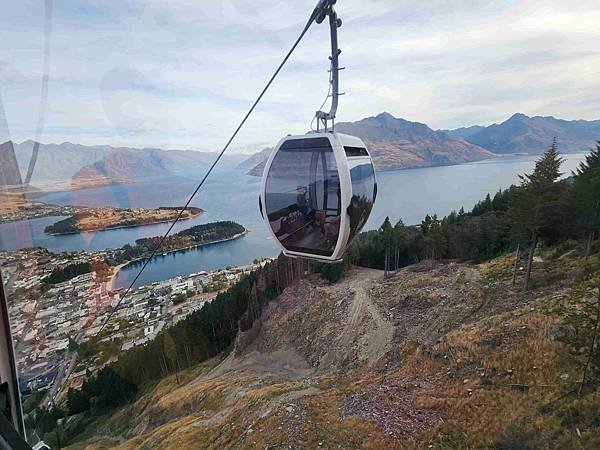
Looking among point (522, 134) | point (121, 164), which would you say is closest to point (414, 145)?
point (522, 134)

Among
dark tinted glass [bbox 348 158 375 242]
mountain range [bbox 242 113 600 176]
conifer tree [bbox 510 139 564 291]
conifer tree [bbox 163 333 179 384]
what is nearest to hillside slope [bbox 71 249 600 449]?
conifer tree [bbox 163 333 179 384]

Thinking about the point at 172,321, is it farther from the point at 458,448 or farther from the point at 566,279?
the point at 566,279

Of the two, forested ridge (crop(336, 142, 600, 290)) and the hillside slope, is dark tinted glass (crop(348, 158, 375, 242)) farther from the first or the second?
forested ridge (crop(336, 142, 600, 290))

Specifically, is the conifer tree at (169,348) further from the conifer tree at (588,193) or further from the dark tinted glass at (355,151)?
the dark tinted glass at (355,151)

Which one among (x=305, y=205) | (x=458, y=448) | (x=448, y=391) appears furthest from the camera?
(x=448, y=391)

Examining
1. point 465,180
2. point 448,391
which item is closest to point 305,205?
point 448,391

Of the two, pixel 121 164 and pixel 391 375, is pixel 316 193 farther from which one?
pixel 391 375
